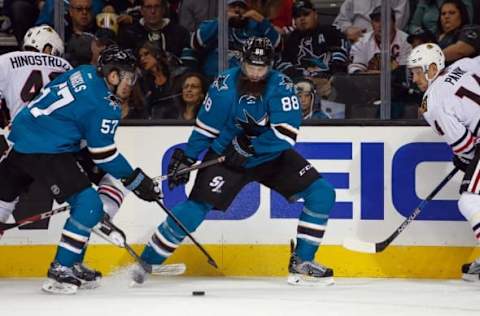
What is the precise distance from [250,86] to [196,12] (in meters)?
0.84

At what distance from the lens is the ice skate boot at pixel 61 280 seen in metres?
6.39

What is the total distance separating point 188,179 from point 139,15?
3.50 ft

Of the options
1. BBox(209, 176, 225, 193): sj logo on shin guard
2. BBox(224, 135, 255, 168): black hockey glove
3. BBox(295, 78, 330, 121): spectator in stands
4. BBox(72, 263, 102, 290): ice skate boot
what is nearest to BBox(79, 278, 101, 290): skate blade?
BBox(72, 263, 102, 290): ice skate boot

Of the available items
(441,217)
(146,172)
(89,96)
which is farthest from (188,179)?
(441,217)

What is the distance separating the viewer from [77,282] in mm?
6438

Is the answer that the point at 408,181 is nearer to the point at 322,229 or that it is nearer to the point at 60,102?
the point at 322,229

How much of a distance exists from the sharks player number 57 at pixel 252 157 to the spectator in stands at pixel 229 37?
0.57 m

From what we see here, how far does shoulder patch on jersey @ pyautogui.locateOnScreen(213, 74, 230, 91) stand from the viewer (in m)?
6.73

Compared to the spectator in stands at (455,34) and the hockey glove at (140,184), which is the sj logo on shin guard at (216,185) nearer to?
the hockey glove at (140,184)

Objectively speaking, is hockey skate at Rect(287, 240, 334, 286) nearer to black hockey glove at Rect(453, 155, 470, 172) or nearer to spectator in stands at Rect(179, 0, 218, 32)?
black hockey glove at Rect(453, 155, 470, 172)

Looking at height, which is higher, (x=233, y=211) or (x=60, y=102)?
(x=60, y=102)

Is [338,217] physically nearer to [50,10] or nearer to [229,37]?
[229,37]

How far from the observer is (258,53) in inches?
260

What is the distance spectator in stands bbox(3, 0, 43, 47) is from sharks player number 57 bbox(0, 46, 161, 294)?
116 centimetres
